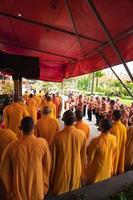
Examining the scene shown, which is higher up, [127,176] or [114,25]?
[114,25]

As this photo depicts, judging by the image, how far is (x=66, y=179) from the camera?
10.1 feet

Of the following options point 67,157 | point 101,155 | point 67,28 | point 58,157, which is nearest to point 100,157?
point 101,155


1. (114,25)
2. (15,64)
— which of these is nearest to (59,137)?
(114,25)

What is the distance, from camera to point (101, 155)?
10.5 ft

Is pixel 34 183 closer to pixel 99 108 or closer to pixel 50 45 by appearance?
pixel 50 45

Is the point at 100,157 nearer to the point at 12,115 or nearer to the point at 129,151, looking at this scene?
the point at 129,151

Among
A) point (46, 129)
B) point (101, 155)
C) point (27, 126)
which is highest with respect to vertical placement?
point (27, 126)

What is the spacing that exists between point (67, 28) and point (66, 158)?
201 cm

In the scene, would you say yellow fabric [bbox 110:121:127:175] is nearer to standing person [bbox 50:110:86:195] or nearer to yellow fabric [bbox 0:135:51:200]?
standing person [bbox 50:110:86:195]

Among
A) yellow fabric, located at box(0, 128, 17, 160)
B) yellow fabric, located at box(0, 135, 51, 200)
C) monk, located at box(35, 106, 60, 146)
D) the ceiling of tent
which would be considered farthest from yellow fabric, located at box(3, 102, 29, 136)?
yellow fabric, located at box(0, 135, 51, 200)

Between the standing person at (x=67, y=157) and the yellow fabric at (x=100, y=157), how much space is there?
0.53ft

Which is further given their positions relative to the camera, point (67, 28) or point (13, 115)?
point (13, 115)

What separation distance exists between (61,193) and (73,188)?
7.3 inches

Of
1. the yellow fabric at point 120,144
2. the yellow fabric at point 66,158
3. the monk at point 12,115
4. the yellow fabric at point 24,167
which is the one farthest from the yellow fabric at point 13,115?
the yellow fabric at point 24,167
